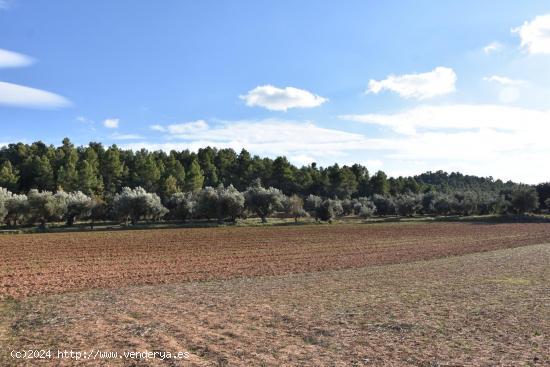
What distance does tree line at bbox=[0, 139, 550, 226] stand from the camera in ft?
281

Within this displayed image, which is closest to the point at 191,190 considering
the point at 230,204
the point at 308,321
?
the point at 230,204

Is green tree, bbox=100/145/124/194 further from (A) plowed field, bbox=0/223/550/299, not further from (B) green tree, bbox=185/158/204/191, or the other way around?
(A) plowed field, bbox=0/223/550/299

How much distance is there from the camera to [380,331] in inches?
512

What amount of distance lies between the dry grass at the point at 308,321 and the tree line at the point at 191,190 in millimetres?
67278

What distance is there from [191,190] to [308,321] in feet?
394

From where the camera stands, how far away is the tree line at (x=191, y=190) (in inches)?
3376

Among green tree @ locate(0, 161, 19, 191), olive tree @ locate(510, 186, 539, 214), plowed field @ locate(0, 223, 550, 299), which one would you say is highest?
green tree @ locate(0, 161, 19, 191)

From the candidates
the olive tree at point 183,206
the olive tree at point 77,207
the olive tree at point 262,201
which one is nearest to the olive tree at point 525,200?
the olive tree at point 262,201

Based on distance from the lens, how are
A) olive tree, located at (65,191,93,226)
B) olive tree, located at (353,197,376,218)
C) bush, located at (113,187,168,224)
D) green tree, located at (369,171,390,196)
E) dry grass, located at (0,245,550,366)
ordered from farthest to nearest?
green tree, located at (369,171,390,196), olive tree, located at (353,197,376,218), bush, located at (113,187,168,224), olive tree, located at (65,191,93,226), dry grass, located at (0,245,550,366)

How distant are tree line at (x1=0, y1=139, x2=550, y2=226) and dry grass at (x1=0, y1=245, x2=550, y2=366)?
6728 centimetres

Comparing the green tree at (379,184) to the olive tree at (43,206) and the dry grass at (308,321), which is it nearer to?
the olive tree at (43,206)

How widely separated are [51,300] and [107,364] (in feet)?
34.2

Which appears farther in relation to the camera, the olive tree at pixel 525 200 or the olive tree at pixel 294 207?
the olive tree at pixel 525 200

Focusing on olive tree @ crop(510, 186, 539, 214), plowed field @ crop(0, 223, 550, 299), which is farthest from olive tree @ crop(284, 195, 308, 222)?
olive tree @ crop(510, 186, 539, 214)
